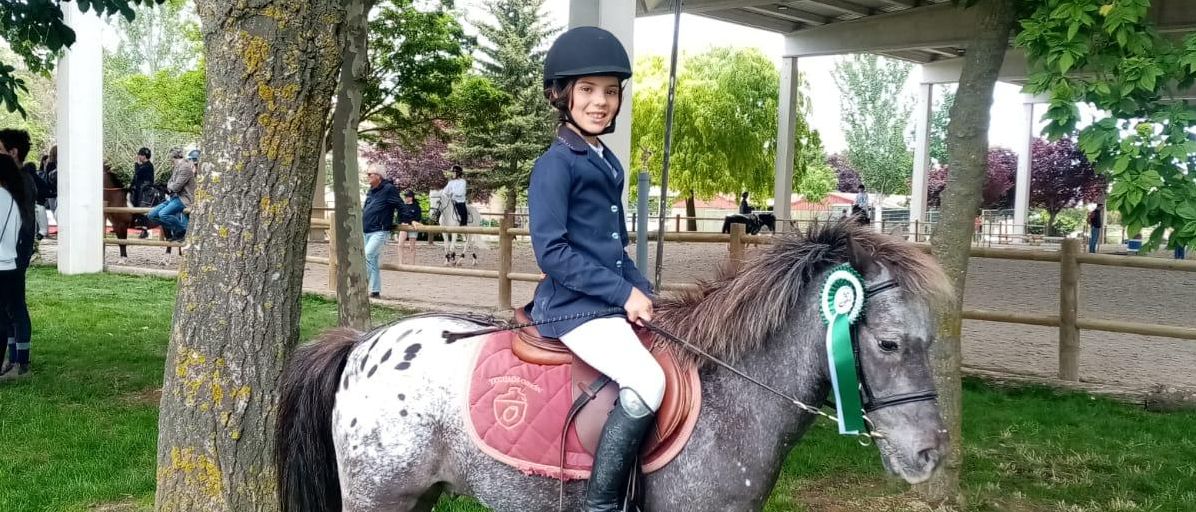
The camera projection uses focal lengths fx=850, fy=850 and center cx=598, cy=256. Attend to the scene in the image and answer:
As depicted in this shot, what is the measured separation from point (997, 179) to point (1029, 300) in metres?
40.6

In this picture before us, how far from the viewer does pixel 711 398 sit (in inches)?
95.8

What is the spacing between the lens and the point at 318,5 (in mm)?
3016

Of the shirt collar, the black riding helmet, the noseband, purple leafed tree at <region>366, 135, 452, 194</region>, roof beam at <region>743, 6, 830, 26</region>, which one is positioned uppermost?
roof beam at <region>743, 6, 830, 26</region>

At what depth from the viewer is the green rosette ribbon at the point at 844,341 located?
86.8 inches

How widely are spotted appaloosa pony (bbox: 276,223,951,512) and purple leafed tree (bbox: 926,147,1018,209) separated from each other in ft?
165

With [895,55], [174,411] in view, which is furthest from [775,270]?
[895,55]

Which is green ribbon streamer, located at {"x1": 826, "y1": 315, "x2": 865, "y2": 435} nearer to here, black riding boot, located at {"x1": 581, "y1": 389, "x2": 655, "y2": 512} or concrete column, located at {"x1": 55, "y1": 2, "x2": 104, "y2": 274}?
black riding boot, located at {"x1": 581, "y1": 389, "x2": 655, "y2": 512}

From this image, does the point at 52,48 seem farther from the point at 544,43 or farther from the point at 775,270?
the point at 544,43

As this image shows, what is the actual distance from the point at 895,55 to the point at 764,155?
721cm

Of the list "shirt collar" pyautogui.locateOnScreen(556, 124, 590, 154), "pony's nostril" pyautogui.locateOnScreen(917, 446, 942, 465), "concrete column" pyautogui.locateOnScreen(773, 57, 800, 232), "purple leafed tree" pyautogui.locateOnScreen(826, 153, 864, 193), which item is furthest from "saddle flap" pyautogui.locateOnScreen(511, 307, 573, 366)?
"purple leafed tree" pyautogui.locateOnScreen(826, 153, 864, 193)

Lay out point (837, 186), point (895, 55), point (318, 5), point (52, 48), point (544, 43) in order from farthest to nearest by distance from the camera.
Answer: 1. point (837, 186)
2. point (544, 43)
3. point (895, 55)
4. point (52, 48)
5. point (318, 5)

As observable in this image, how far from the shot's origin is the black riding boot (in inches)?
90.7

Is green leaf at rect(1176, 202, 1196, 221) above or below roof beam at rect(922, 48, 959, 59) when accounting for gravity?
below

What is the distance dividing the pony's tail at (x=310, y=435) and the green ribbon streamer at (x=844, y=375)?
156cm
